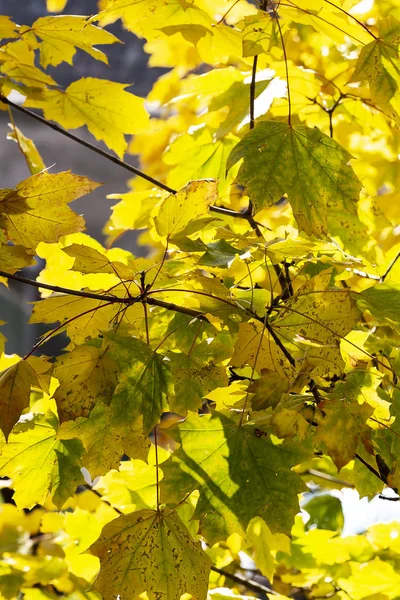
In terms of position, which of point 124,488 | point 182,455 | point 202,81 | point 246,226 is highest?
point 202,81

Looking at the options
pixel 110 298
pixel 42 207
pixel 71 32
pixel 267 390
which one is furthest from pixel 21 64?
pixel 267 390

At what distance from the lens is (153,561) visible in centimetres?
75

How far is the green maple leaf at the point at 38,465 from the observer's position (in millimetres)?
891

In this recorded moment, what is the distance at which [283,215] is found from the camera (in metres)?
1.50

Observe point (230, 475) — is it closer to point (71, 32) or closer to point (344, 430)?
point (344, 430)

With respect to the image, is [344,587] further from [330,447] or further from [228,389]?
[330,447]

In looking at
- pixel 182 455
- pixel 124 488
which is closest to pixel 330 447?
pixel 182 455

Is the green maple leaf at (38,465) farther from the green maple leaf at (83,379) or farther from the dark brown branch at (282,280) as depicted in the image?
the dark brown branch at (282,280)

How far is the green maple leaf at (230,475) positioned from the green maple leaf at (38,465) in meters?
0.20

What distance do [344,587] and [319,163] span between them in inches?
33.3

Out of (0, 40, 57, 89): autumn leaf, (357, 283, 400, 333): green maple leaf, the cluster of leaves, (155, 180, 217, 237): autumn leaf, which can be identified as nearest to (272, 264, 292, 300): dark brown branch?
the cluster of leaves

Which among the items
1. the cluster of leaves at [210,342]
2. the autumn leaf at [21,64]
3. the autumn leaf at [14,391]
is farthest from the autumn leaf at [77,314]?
the autumn leaf at [21,64]

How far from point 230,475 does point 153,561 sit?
0.45 ft

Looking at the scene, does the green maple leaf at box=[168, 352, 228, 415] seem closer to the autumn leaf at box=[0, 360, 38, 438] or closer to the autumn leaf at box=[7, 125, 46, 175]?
the autumn leaf at box=[0, 360, 38, 438]
